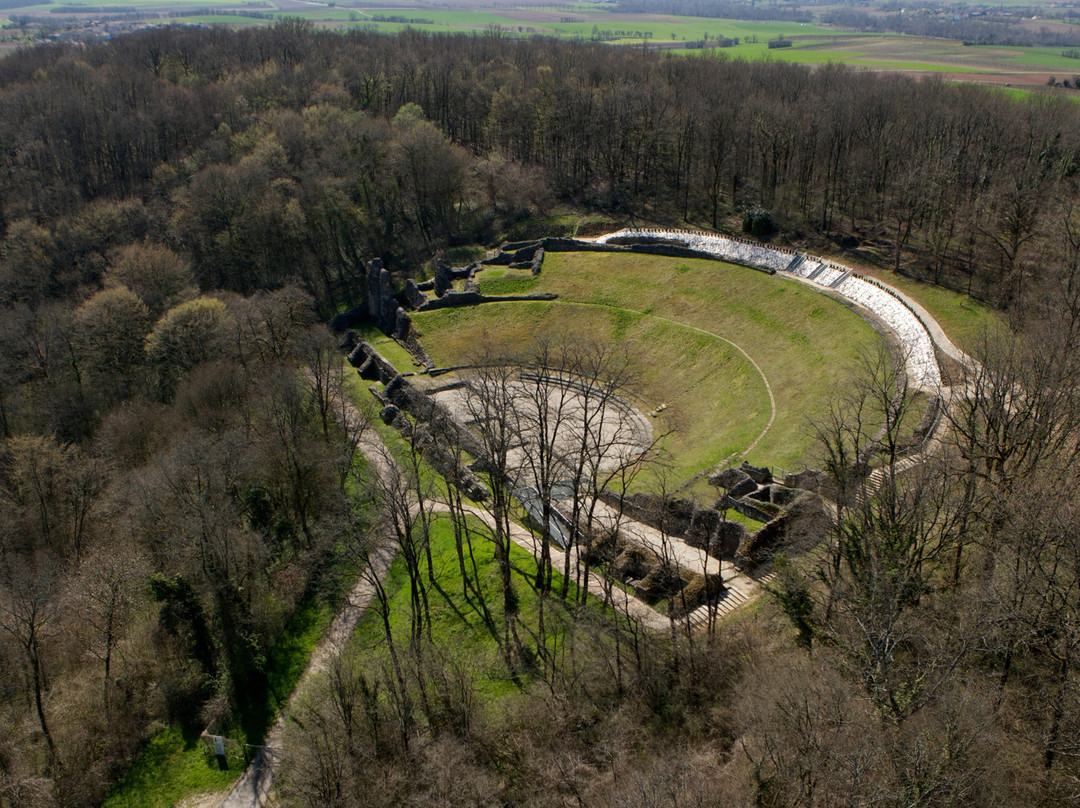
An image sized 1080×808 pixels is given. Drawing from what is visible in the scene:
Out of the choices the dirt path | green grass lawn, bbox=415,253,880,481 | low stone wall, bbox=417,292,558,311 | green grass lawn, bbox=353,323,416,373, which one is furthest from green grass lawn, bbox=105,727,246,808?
low stone wall, bbox=417,292,558,311

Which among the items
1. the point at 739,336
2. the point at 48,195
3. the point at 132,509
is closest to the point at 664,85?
the point at 739,336

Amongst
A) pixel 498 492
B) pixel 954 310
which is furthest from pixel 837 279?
pixel 498 492

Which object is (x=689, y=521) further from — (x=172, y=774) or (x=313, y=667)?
(x=172, y=774)

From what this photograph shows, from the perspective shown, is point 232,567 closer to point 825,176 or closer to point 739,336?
point 739,336

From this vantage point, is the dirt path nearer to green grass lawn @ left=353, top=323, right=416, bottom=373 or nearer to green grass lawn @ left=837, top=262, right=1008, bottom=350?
Answer: green grass lawn @ left=353, top=323, right=416, bottom=373

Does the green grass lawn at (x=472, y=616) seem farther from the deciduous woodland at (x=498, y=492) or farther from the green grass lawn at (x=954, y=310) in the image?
the green grass lawn at (x=954, y=310)

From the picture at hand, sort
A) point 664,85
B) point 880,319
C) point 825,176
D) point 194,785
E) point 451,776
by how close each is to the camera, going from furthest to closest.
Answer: point 664,85
point 825,176
point 880,319
point 194,785
point 451,776
